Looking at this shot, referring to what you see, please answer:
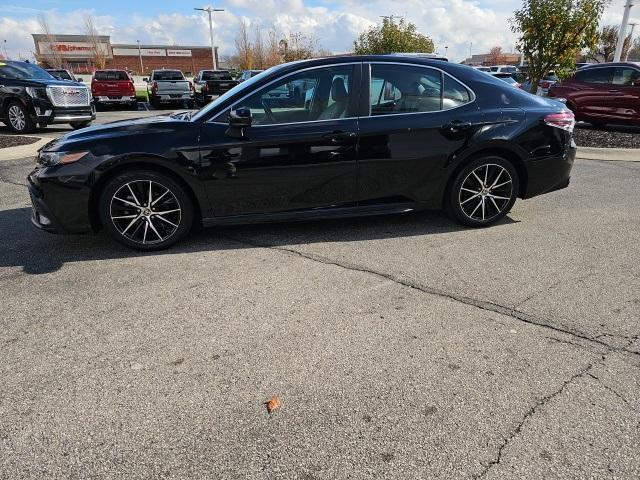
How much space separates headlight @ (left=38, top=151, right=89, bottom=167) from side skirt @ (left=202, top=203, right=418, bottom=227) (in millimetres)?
1207

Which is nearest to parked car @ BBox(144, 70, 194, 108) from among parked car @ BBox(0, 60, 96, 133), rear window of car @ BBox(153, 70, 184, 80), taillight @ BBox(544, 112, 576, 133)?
rear window of car @ BBox(153, 70, 184, 80)

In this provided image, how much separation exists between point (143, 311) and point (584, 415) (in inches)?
109

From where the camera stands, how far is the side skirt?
4609 millimetres

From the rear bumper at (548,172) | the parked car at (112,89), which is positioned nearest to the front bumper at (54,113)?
the parked car at (112,89)

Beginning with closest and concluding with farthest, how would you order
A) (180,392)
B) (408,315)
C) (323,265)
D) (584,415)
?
(584,415) < (180,392) < (408,315) < (323,265)

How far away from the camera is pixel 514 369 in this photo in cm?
275

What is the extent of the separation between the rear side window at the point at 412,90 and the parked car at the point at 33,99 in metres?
10.9

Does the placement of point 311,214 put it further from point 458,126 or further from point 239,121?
point 458,126

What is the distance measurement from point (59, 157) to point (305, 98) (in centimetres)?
225

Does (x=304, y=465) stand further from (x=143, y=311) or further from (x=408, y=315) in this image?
(x=143, y=311)

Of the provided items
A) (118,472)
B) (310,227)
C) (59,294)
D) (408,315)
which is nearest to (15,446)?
(118,472)

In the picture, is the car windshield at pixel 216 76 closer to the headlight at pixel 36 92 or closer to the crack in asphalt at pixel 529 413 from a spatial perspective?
the headlight at pixel 36 92

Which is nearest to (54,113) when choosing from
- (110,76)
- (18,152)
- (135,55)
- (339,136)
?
(18,152)

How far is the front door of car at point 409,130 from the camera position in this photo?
184 inches
